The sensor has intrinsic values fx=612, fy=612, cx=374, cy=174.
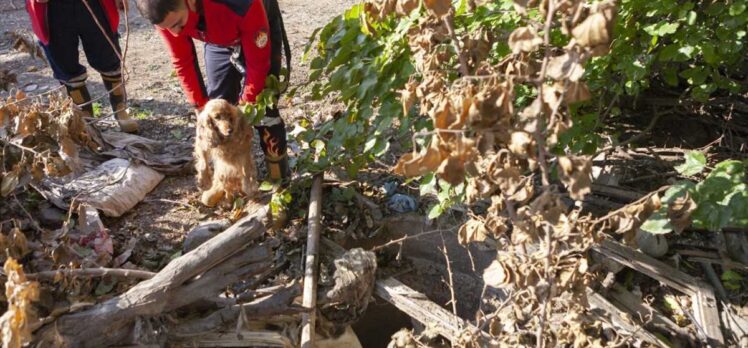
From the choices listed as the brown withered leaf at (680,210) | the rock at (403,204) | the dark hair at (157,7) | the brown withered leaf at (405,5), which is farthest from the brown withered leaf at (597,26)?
the rock at (403,204)

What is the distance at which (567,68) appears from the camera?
5.25 feet

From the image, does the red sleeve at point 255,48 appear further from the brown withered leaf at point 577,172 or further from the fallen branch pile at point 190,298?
the brown withered leaf at point 577,172

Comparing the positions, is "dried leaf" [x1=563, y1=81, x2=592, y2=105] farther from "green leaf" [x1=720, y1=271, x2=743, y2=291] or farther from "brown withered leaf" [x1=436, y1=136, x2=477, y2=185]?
"green leaf" [x1=720, y1=271, x2=743, y2=291]

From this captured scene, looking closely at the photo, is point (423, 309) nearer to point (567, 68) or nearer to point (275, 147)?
point (275, 147)

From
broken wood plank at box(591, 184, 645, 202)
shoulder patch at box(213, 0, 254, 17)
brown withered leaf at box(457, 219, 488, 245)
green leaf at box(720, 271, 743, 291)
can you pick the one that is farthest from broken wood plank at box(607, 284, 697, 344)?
shoulder patch at box(213, 0, 254, 17)

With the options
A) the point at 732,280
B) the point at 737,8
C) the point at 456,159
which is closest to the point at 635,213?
the point at 456,159

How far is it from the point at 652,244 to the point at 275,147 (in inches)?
89.6

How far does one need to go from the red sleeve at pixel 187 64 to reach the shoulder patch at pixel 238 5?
0.50 meters

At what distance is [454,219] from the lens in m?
3.77

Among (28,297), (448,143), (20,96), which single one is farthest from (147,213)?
(448,143)

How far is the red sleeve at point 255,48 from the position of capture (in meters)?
3.35

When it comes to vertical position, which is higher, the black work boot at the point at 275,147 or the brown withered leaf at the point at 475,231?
the brown withered leaf at the point at 475,231

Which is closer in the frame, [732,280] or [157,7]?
[157,7]

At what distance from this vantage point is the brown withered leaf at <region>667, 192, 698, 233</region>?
192 cm
